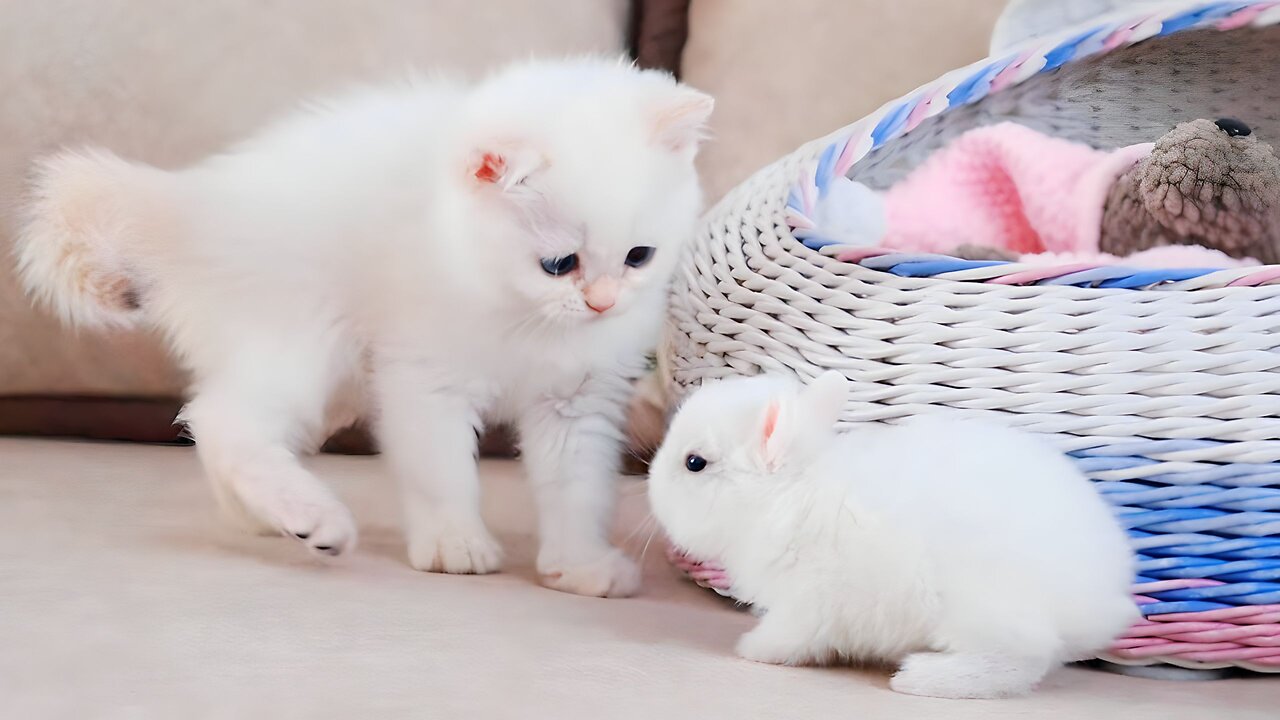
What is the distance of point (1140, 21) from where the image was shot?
1.34 meters

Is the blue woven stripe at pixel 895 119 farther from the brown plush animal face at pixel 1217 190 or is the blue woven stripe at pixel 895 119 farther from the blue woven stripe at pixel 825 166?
the brown plush animal face at pixel 1217 190


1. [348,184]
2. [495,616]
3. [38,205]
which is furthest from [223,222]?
[495,616]

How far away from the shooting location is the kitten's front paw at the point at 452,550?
1.13 meters

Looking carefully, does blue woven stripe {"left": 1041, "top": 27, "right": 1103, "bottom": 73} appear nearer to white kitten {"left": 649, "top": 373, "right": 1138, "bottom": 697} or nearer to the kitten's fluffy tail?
white kitten {"left": 649, "top": 373, "right": 1138, "bottom": 697}

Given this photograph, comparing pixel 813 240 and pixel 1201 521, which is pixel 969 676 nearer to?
pixel 1201 521

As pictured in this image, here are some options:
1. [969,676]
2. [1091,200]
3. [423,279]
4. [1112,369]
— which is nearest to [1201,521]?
[1112,369]

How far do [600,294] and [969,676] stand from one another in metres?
0.46

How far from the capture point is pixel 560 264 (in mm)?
1045

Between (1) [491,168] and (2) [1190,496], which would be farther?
(1) [491,168]

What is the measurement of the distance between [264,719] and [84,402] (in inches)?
48.0

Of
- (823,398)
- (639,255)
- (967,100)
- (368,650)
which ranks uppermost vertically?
(967,100)

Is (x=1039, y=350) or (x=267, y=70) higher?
(x=267, y=70)

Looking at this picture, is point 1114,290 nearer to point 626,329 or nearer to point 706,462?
point 706,462

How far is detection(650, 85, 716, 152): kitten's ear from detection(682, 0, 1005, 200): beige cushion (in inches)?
28.1
